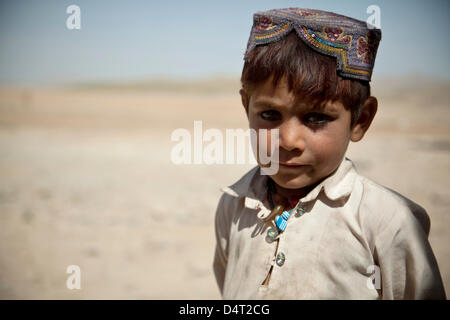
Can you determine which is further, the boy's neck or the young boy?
the boy's neck

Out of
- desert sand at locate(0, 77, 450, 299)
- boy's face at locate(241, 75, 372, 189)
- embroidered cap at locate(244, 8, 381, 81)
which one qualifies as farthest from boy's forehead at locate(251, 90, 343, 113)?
desert sand at locate(0, 77, 450, 299)

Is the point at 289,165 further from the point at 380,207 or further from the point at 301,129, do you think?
the point at 380,207

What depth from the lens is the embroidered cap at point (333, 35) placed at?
1.42m

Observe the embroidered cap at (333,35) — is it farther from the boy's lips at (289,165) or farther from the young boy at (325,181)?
the boy's lips at (289,165)

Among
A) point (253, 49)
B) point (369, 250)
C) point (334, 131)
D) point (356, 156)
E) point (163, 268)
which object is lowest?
point (163, 268)

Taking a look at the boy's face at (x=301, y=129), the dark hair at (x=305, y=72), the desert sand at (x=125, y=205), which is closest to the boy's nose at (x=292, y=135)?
the boy's face at (x=301, y=129)

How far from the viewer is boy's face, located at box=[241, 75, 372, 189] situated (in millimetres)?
1427

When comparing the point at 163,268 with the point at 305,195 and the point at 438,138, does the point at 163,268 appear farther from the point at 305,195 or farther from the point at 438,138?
the point at 438,138

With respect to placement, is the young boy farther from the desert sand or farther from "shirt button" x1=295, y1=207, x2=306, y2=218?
the desert sand

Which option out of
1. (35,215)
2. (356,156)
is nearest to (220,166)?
(356,156)

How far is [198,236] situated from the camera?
493 centimetres

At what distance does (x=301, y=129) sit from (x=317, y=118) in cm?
8

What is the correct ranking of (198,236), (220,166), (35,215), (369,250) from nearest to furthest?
(369,250) → (198,236) → (35,215) → (220,166)
